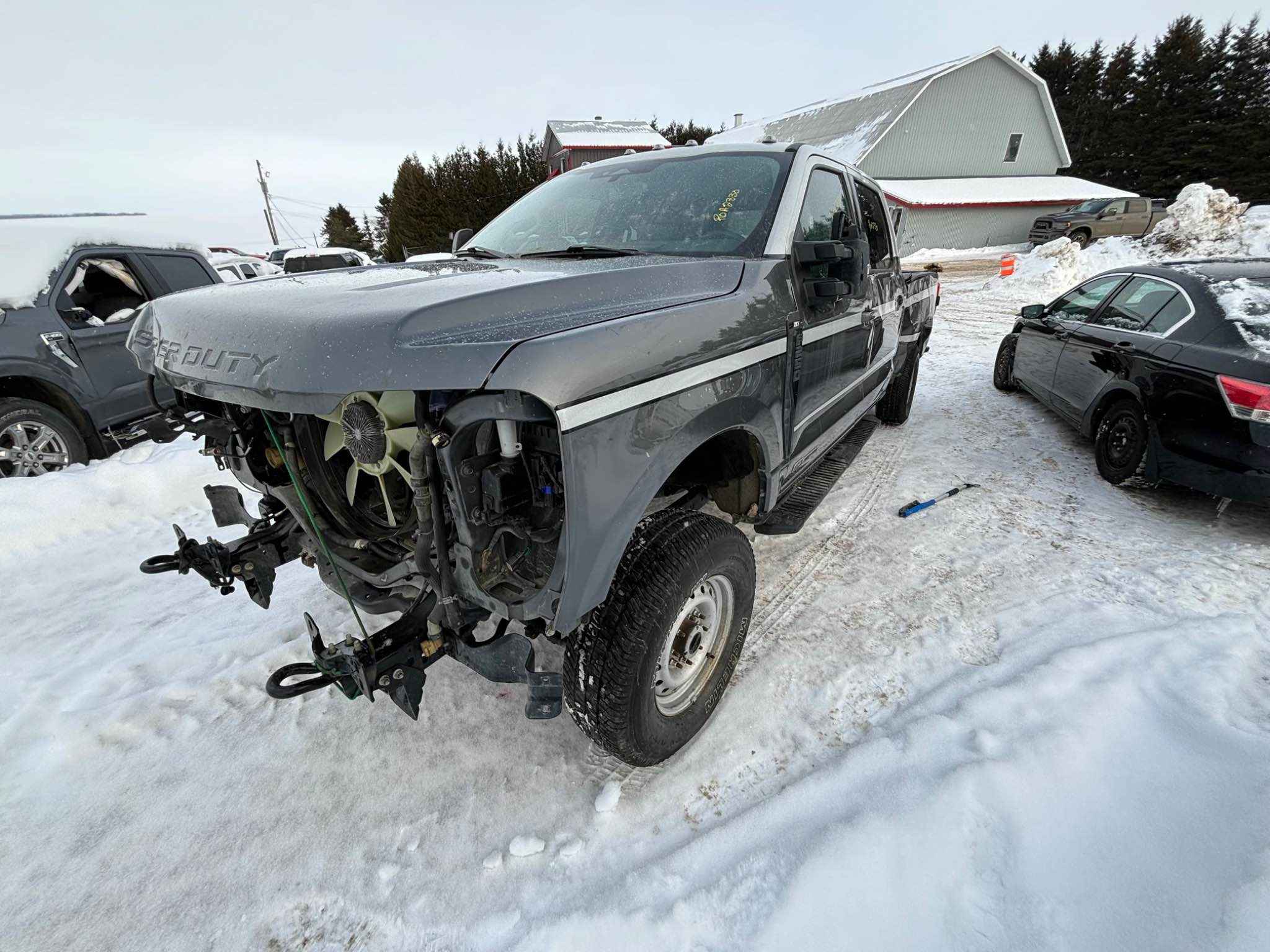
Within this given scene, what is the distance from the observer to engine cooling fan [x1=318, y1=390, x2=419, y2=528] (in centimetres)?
171

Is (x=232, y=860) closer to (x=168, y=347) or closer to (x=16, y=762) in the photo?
(x=16, y=762)

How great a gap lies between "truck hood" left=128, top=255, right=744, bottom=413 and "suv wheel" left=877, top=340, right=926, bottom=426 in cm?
413

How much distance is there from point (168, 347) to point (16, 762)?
73.0 inches

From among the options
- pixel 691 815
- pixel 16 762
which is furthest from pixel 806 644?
pixel 16 762

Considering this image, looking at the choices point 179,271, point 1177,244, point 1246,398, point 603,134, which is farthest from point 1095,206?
point 179,271

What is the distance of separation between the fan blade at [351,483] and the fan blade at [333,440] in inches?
3.3

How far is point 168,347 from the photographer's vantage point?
6.16 ft

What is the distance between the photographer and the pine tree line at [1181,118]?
35.2 m

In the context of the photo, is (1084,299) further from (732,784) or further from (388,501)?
(388,501)

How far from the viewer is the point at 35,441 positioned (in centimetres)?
468

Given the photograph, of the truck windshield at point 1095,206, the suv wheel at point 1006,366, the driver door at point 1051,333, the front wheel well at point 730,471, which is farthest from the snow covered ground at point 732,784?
the truck windshield at point 1095,206

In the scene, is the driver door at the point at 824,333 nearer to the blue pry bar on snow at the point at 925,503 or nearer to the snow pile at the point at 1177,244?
the blue pry bar on snow at the point at 925,503

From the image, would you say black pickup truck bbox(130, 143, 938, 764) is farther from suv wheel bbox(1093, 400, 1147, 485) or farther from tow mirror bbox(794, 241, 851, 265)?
suv wheel bbox(1093, 400, 1147, 485)

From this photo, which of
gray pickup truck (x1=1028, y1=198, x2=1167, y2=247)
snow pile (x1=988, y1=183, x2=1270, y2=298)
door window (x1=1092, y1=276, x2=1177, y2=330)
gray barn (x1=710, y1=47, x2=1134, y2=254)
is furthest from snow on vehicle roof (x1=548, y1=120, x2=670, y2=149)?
door window (x1=1092, y1=276, x2=1177, y2=330)
